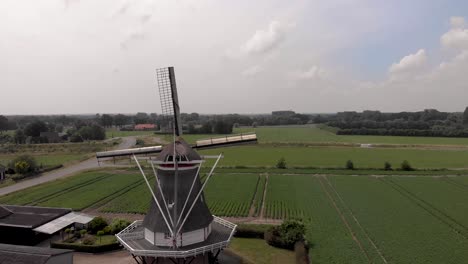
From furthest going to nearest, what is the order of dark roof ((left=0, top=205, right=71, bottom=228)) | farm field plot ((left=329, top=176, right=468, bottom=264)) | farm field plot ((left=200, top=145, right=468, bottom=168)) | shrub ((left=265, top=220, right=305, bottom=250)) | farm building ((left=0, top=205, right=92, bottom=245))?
1. farm field plot ((left=200, top=145, right=468, bottom=168))
2. dark roof ((left=0, top=205, right=71, bottom=228))
3. farm building ((left=0, top=205, right=92, bottom=245))
4. shrub ((left=265, top=220, right=305, bottom=250))
5. farm field plot ((left=329, top=176, right=468, bottom=264))

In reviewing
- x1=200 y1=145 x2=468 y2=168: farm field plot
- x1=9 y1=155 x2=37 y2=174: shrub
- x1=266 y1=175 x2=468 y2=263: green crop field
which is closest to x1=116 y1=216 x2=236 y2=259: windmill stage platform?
x1=266 y1=175 x2=468 y2=263: green crop field

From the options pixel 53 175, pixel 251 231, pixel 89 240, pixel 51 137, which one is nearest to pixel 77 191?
pixel 53 175

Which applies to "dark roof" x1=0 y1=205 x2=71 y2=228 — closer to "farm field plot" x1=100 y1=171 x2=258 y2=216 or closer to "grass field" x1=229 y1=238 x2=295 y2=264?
"farm field plot" x1=100 y1=171 x2=258 y2=216

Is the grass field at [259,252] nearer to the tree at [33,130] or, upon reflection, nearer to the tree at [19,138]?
the tree at [19,138]

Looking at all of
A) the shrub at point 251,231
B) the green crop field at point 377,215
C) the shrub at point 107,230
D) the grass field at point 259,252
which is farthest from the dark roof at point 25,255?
the green crop field at point 377,215

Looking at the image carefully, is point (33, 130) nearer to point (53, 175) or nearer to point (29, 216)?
point (53, 175)
